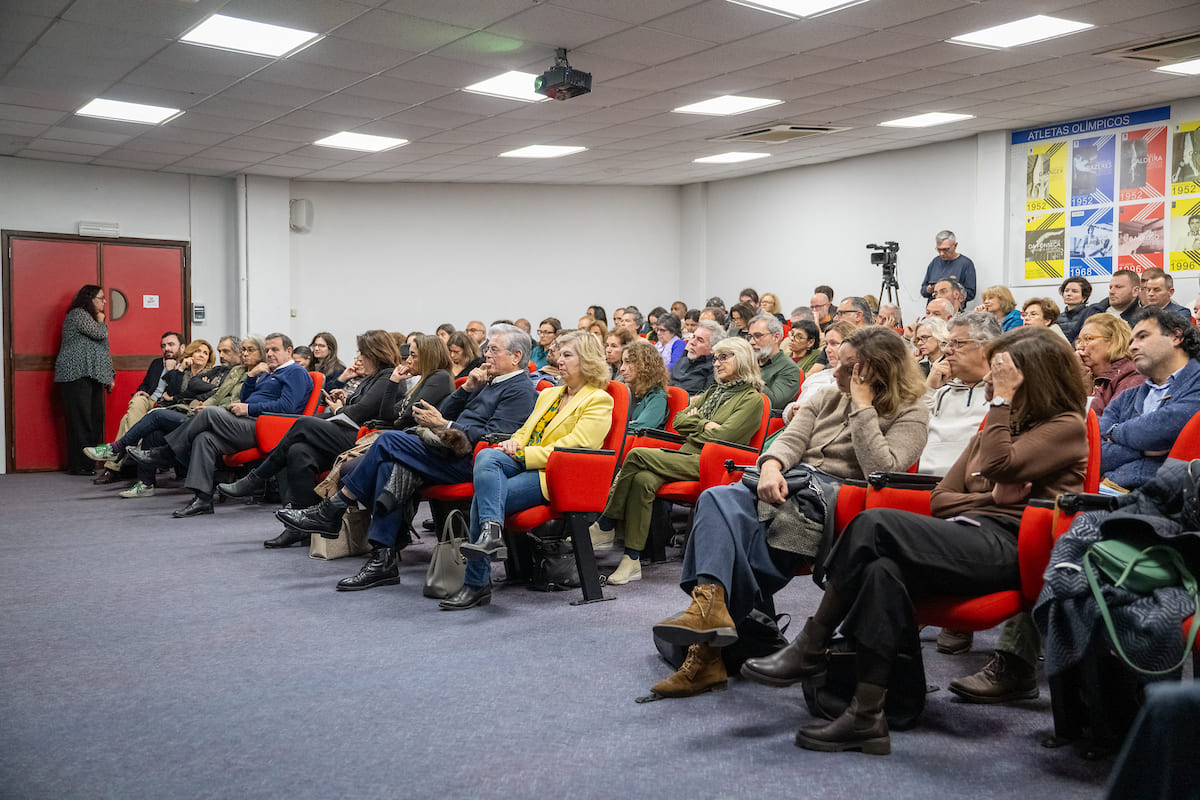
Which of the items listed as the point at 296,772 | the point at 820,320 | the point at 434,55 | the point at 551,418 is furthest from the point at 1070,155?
the point at 296,772

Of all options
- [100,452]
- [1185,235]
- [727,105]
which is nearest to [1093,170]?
[1185,235]

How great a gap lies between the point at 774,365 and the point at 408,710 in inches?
124

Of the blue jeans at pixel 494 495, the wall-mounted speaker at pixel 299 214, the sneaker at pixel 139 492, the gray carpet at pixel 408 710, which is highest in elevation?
the wall-mounted speaker at pixel 299 214

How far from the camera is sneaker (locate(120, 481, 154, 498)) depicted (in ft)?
22.8

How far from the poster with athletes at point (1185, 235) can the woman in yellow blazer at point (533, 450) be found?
5391 millimetres

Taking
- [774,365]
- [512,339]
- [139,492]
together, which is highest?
[512,339]

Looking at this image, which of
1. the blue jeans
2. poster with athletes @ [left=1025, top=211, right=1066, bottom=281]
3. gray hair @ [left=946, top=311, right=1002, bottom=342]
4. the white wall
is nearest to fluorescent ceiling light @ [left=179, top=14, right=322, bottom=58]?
the blue jeans

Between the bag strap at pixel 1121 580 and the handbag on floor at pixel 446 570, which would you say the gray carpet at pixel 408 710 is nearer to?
the handbag on floor at pixel 446 570

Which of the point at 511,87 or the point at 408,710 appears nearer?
the point at 408,710

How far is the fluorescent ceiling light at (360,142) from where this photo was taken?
8.04 metres

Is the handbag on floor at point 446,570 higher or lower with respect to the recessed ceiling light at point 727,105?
lower

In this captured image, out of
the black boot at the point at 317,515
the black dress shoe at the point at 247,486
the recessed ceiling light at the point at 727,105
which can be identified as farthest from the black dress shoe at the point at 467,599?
the recessed ceiling light at the point at 727,105

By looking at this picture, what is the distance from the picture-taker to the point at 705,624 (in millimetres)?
2588

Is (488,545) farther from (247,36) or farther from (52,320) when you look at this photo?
(52,320)
